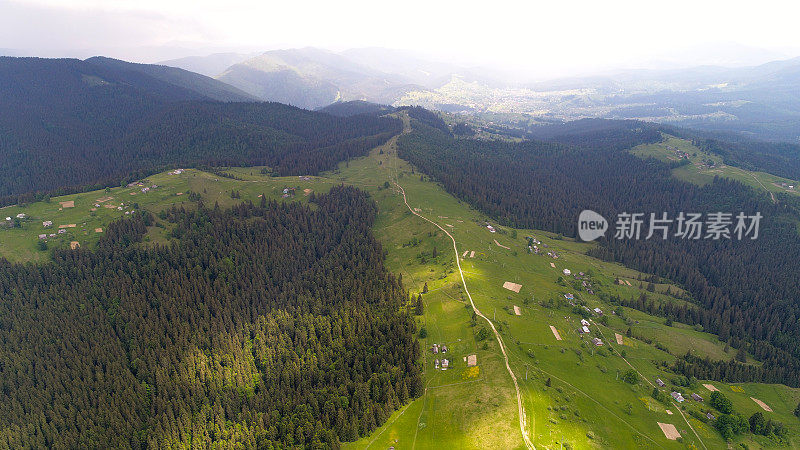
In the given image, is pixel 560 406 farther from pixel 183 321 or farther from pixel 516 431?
pixel 183 321

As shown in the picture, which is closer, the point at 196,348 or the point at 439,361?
the point at 439,361

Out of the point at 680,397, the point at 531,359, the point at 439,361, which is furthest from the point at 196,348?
the point at 680,397

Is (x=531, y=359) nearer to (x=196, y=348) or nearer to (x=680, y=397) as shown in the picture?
(x=680, y=397)

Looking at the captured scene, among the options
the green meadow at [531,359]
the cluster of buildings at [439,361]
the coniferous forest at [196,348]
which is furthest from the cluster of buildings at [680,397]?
the coniferous forest at [196,348]

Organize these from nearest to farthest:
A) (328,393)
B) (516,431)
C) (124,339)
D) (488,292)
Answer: (516,431)
(328,393)
(124,339)
(488,292)

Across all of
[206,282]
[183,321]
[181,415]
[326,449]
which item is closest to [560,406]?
[326,449]
